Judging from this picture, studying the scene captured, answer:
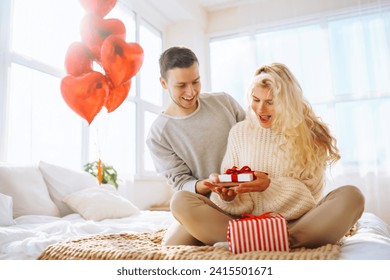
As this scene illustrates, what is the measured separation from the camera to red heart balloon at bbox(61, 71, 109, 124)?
203 centimetres

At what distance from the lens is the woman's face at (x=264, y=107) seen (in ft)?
4.00

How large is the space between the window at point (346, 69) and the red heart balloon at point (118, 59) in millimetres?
1825

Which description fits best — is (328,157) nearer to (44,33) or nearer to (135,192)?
(44,33)

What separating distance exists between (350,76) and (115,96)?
238 centimetres

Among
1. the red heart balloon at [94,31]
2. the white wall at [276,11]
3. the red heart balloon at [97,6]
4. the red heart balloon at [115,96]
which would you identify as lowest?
the red heart balloon at [115,96]

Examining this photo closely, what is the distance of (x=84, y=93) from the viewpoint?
2047 mm

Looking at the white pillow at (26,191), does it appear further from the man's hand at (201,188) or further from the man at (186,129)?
the man's hand at (201,188)

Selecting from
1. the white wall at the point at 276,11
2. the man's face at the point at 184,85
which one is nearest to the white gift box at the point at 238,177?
the man's face at the point at 184,85

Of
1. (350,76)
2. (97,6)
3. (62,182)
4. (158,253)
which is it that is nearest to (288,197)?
(158,253)

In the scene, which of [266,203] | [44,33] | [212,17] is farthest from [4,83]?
[212,17]

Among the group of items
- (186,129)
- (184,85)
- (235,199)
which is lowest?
(235,199)

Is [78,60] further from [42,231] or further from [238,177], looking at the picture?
[238,177]
